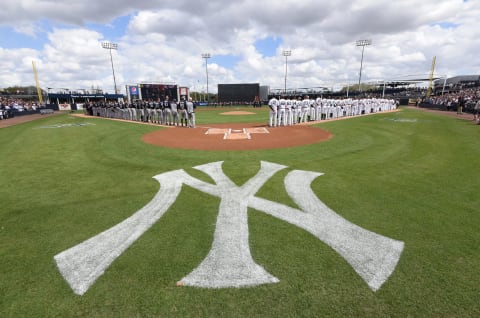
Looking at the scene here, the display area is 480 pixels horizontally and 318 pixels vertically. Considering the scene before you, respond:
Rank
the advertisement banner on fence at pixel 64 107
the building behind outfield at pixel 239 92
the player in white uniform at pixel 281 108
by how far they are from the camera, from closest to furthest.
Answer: the player in white uniform at pixel 281 108
the advertisement banner on fence at pixel 64 107
the building behind outfield at pixel 239 92

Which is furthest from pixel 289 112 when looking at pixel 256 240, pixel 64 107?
pixel 64 107

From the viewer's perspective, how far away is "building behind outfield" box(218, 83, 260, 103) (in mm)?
66875

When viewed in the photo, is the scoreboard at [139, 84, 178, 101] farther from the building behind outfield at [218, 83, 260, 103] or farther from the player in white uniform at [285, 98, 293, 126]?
the player in white uniform at [285, 98, 293, 126]

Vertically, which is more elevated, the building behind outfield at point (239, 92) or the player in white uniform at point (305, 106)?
the building behind outfield at point (239, 92)

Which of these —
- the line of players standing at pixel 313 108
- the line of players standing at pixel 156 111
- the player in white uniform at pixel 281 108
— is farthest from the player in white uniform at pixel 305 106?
the line of players standing at pixel 156 111

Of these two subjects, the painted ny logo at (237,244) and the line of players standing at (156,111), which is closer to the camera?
the painted ny logo at (237,244)

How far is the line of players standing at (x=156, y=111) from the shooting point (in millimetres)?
19953

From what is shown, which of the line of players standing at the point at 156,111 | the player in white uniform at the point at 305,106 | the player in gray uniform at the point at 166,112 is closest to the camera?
the line of players standing at the point at 156,111

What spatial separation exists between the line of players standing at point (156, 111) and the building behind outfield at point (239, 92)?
37.8 m

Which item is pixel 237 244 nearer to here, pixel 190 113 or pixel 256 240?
pixel 256 240

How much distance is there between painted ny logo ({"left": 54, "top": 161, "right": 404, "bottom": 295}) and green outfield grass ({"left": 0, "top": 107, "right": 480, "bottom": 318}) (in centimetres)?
14

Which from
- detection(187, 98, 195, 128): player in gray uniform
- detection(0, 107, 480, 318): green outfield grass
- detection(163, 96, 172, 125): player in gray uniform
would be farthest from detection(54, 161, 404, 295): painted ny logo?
detection(163, 96, 172, 125): player in gray uniform

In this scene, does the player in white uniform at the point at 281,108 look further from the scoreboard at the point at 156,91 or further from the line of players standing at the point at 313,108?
the scoreboard at the point at 156,91

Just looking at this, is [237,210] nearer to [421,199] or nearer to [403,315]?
[403,315]
